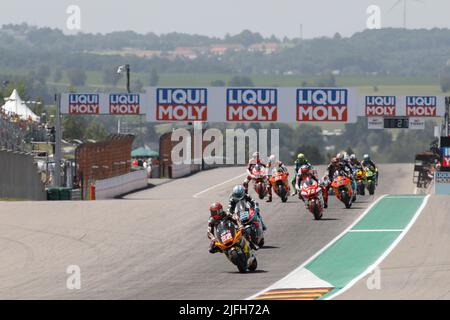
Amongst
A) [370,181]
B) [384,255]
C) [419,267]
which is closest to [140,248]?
[384,255]

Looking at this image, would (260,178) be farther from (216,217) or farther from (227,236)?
(227,236)

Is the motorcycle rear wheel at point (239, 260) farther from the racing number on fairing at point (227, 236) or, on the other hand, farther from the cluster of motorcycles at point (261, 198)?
the racing number on fairing at point (227, 236)

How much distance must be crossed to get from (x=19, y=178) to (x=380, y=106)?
2637cm

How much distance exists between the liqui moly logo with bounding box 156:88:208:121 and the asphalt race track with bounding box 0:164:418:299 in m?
23.7

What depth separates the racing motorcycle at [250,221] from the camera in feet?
79.0

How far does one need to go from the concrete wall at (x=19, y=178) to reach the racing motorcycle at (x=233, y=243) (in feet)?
84.2

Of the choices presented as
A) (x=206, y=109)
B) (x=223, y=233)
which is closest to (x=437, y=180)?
(x=206, y=109)

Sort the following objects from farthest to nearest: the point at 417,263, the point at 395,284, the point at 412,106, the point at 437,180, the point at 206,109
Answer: the point at 412,106 < the point at 206,109 < the point at 437,180 < the point at 417,263 < the point at 395,284

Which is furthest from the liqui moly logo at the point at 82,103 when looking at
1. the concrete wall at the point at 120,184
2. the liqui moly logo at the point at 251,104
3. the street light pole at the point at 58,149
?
the liqui moly logo at the point at 251,104

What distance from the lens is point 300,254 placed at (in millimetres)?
26031

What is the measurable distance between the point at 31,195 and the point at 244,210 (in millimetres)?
25574

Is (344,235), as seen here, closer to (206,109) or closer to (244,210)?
(244,210)

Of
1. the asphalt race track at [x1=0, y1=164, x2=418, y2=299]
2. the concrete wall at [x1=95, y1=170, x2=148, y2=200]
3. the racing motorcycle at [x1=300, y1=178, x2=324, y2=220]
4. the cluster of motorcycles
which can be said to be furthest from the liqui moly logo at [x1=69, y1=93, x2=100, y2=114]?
the racing motorcycle at [x1=300, y1=178, x2=324, y2=220]

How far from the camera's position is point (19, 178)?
48281 millimetres
